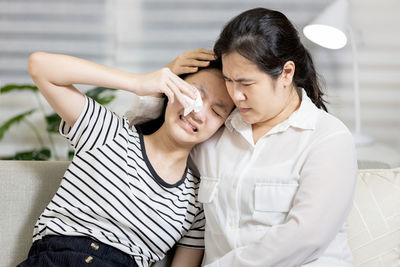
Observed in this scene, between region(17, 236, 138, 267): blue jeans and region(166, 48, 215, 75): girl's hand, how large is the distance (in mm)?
583

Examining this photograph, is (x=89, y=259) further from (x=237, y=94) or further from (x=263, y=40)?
(x=263, y=40)

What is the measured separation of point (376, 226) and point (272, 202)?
A: 427 millimetres

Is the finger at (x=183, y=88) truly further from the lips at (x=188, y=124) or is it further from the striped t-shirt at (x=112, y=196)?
the striped t-shirt at (x=112, y=196)

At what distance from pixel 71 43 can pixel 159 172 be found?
5.46 feet

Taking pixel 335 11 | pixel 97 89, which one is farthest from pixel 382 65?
pixel 97 89

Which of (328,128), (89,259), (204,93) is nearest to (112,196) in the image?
(89,259)

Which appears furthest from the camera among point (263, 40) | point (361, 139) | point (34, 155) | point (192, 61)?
point (34, 155)

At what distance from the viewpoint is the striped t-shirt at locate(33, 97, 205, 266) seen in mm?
1454

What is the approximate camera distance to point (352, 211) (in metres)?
1.61

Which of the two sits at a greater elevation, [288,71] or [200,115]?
[288,71]

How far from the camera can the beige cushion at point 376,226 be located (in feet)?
5.15

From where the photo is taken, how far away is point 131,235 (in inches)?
58.5

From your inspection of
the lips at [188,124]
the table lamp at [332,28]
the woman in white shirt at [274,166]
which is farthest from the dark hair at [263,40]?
the table lamp at [332,28]

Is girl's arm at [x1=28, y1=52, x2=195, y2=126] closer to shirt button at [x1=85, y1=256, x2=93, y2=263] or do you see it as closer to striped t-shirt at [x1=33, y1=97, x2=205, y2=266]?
striped t-shirt at [x1=33, y1=97, x2=205, y2=266]
